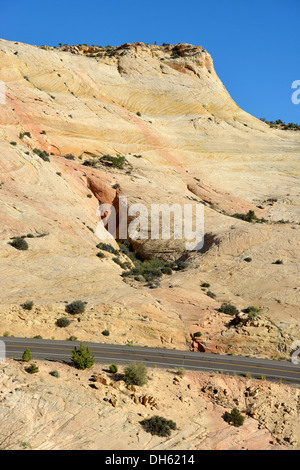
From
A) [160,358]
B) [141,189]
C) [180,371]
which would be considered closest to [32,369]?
[180,371]

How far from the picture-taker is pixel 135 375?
70.9ft

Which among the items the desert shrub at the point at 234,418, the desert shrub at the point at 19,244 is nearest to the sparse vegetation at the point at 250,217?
the desert shrub at the point at 19,244

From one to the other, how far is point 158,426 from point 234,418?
14.1 feet

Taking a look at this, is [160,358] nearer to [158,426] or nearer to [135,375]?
[135,375]

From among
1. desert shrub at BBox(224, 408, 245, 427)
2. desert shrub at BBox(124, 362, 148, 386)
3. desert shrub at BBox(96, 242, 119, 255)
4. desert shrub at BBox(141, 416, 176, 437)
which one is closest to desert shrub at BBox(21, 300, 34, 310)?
desert shrub at BBox(124, 362, 148, 386)

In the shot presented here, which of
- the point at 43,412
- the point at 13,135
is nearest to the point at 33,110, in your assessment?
the point at 13,135

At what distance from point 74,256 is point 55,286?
4795mm

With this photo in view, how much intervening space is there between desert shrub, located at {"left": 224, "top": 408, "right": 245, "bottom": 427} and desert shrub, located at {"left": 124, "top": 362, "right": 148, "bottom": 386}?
4421 mm

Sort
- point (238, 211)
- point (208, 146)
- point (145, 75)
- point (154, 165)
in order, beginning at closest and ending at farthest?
point (238, 211) < point (154, 165) < point (208, 146) < point (145, 75)

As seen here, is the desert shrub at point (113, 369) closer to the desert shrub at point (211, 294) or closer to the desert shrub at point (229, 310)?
the desert shrub at point (229, 310)

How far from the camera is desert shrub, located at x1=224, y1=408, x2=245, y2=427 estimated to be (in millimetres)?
20672

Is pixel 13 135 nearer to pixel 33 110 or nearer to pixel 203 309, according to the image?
pixel 33 110

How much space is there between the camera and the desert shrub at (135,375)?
70.6 ft

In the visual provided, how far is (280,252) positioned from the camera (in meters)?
43.2
